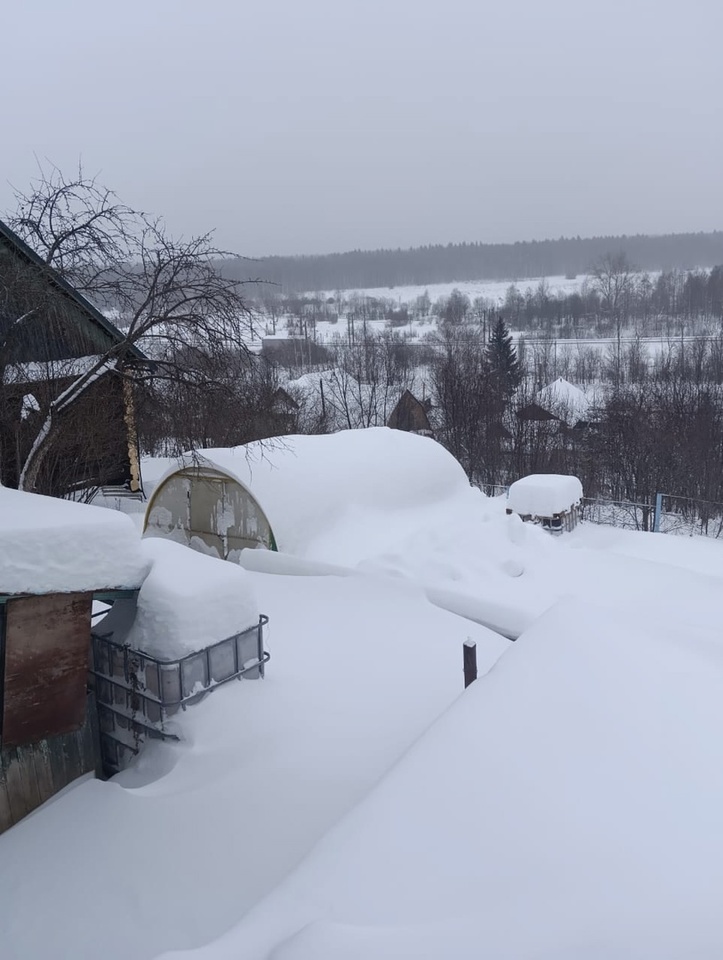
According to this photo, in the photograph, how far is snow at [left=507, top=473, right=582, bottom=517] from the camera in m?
12.5

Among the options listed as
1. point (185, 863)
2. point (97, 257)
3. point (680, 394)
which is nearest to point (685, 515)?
point (680, 394)

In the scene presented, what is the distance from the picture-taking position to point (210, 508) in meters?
11.3

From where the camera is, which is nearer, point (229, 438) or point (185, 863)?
point (185, 863)

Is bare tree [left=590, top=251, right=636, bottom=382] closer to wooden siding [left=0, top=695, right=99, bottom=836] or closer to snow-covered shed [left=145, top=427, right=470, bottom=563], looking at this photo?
snow-covered shed [left=145, top=427, right=470, bottom=563]

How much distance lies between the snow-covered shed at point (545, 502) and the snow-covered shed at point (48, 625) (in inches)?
339

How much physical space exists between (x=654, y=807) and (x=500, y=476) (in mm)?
26589

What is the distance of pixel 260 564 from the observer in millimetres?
10266

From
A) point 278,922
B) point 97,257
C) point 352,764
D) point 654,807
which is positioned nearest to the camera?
point 278,922

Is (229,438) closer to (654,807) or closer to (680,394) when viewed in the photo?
(654,807)

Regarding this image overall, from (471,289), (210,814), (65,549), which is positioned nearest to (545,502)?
(210,814)

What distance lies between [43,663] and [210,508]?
6356mm

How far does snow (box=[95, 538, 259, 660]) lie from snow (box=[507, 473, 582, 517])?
7.88 metres

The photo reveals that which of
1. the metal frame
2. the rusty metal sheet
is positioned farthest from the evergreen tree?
the rusty metal sheet

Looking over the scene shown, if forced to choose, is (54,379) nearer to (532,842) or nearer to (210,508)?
(210,508)
